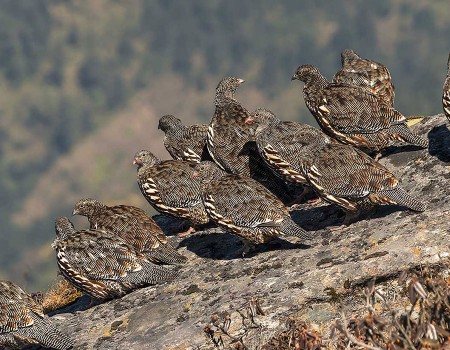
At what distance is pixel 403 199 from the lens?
47.3 ft

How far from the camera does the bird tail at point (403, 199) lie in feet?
46.9

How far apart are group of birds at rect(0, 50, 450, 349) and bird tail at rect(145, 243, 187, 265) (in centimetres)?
2

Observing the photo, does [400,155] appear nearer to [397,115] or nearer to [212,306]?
[397,115]

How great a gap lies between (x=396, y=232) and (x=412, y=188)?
221 centimetres

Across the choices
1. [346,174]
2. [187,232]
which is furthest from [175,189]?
[346,174]

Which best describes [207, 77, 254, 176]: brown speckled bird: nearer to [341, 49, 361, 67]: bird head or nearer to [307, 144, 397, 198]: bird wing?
[307, 144, 397, 198]: bird wing

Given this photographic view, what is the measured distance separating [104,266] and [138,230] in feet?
4.24

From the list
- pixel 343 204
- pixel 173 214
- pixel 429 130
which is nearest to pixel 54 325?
pixel 173 214

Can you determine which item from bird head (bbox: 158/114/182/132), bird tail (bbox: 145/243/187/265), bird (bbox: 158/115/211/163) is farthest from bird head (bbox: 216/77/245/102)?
bird tail (bbox: 145/243/187/265)

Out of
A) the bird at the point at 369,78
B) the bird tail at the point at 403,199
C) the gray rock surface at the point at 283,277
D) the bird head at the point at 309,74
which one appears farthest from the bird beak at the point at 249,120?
the bird tail at the point at 403,199

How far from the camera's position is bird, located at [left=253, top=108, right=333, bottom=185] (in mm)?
16891

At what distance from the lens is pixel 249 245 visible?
15.7m

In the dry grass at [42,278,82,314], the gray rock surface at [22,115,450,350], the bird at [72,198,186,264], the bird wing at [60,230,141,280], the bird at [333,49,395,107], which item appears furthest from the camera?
the bird at [333,49,395,107]

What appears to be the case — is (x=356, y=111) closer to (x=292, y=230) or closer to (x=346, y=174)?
(x=346, y=174)
